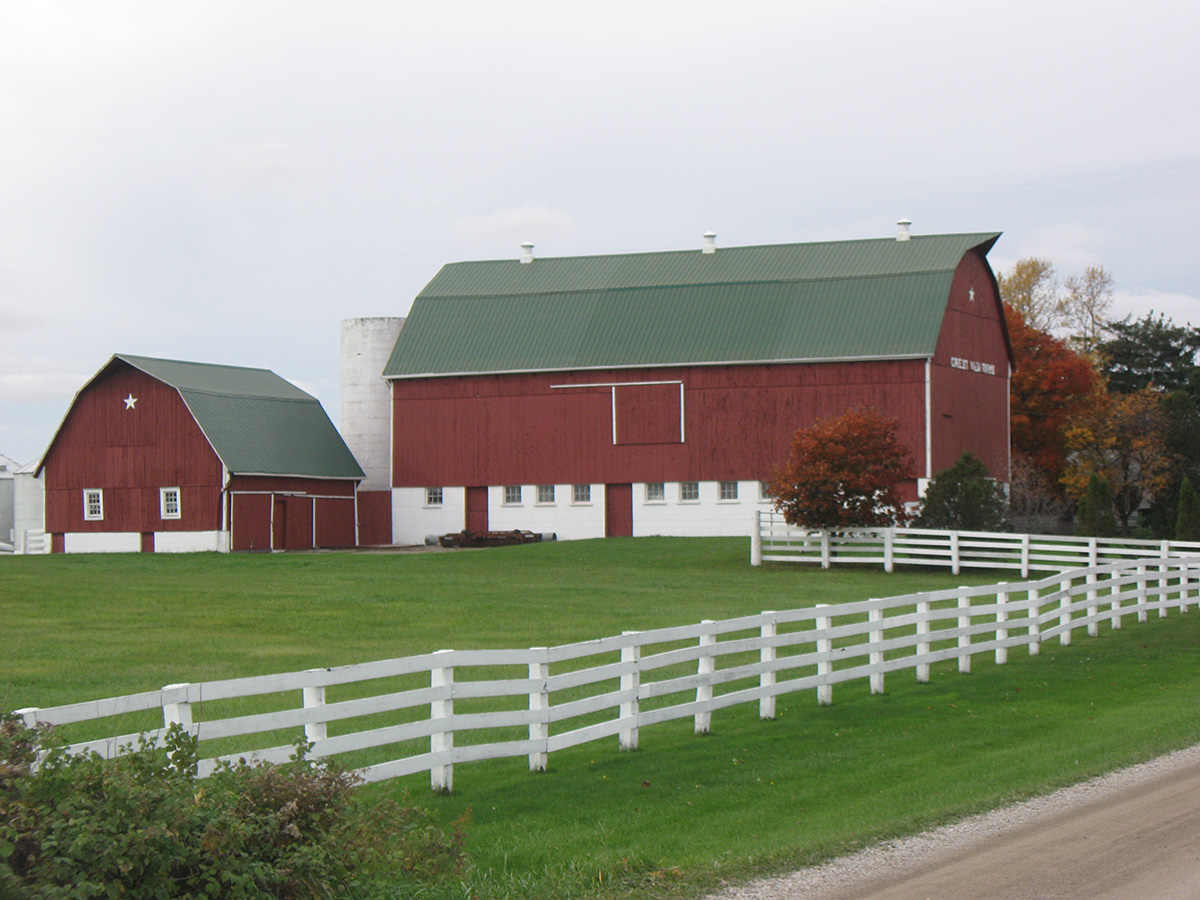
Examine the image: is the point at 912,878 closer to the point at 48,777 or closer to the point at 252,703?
the point at 48,777

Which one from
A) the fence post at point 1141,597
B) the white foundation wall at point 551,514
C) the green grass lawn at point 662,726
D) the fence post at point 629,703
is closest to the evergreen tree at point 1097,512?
the green grass lawn at point 662,726

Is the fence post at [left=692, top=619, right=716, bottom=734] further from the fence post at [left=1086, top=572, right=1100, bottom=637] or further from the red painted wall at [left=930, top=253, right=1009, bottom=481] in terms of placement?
the red painted wall at [left=930, top=253, right=1009, bottom=481]

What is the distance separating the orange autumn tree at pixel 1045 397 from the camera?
6031cm

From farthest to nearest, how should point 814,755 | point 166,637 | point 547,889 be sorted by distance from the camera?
point 166,637, point 814,755, point 547,889

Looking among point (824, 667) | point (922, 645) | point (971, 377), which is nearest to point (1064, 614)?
point (922, 645)

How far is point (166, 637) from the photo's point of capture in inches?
780

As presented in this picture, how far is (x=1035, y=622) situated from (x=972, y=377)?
32.6 m

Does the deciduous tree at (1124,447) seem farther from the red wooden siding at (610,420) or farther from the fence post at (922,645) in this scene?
the fence post at (922,645)

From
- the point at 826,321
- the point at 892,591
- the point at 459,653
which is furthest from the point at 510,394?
the point at 459,653

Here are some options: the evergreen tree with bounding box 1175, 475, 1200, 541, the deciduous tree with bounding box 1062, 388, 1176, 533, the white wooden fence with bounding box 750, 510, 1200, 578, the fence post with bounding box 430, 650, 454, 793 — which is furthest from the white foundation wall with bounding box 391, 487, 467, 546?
the fence post with bounding box 430, 650, 454, 793

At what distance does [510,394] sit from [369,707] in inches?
1688

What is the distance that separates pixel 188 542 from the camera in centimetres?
4856

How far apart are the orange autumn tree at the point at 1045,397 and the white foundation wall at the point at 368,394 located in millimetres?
27469

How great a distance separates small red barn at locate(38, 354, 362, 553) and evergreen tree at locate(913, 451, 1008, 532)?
23646 millimetres
